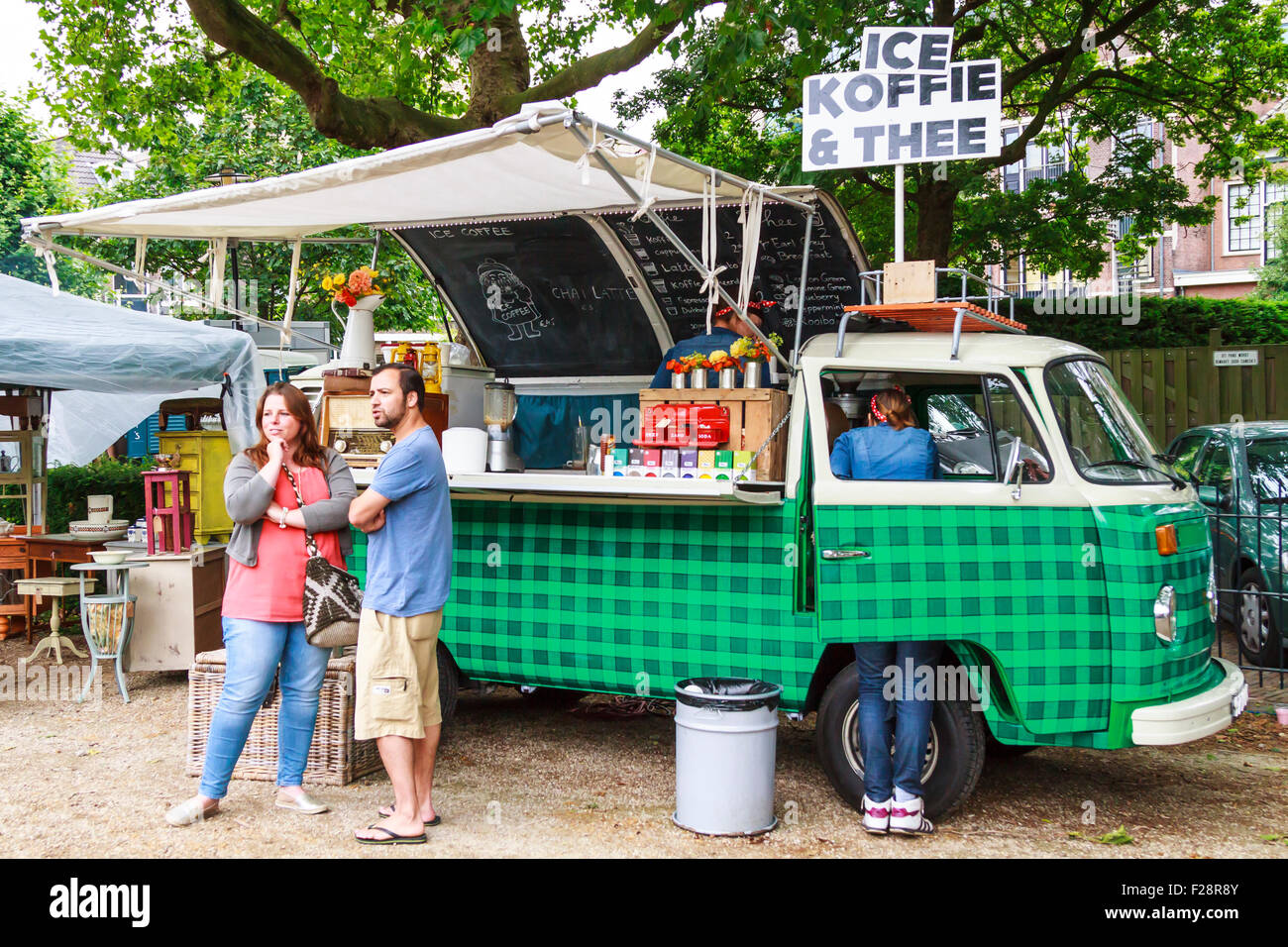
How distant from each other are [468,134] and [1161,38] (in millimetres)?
10680

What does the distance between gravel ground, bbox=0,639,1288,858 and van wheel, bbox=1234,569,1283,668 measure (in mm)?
821

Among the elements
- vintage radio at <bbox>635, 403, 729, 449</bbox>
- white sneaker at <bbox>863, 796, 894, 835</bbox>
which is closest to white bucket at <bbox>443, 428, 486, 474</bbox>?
vintage radio at <bbox>635, 403, 729, 449</bbox>

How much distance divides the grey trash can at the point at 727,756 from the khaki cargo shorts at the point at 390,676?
1150mm

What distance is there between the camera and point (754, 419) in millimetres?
5305

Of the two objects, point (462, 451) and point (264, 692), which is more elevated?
point (462, 451)

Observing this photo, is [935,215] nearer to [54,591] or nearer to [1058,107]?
[1058,107]

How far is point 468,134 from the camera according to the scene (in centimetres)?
479

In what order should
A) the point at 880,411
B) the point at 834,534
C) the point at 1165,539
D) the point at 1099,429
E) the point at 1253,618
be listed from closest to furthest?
the point at 1165,539, the point at 834,534, the point at 1099,429, the point at 880,411, the point at 1253,618

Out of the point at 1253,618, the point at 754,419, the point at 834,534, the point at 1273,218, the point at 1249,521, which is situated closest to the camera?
the point at 834,534

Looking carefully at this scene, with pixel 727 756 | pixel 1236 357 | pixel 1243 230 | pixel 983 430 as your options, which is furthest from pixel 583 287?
pixel 1243 230

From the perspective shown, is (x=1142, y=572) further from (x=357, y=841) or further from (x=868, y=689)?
(x=357, y=841)

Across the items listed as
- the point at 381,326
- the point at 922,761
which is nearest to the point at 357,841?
the point at 922,761

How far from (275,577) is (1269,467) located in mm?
7301

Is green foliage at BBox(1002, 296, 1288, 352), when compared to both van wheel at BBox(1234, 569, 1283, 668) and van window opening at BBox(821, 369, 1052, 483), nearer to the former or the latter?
van wheel at BBox(1234, 569, 1283, 668)
